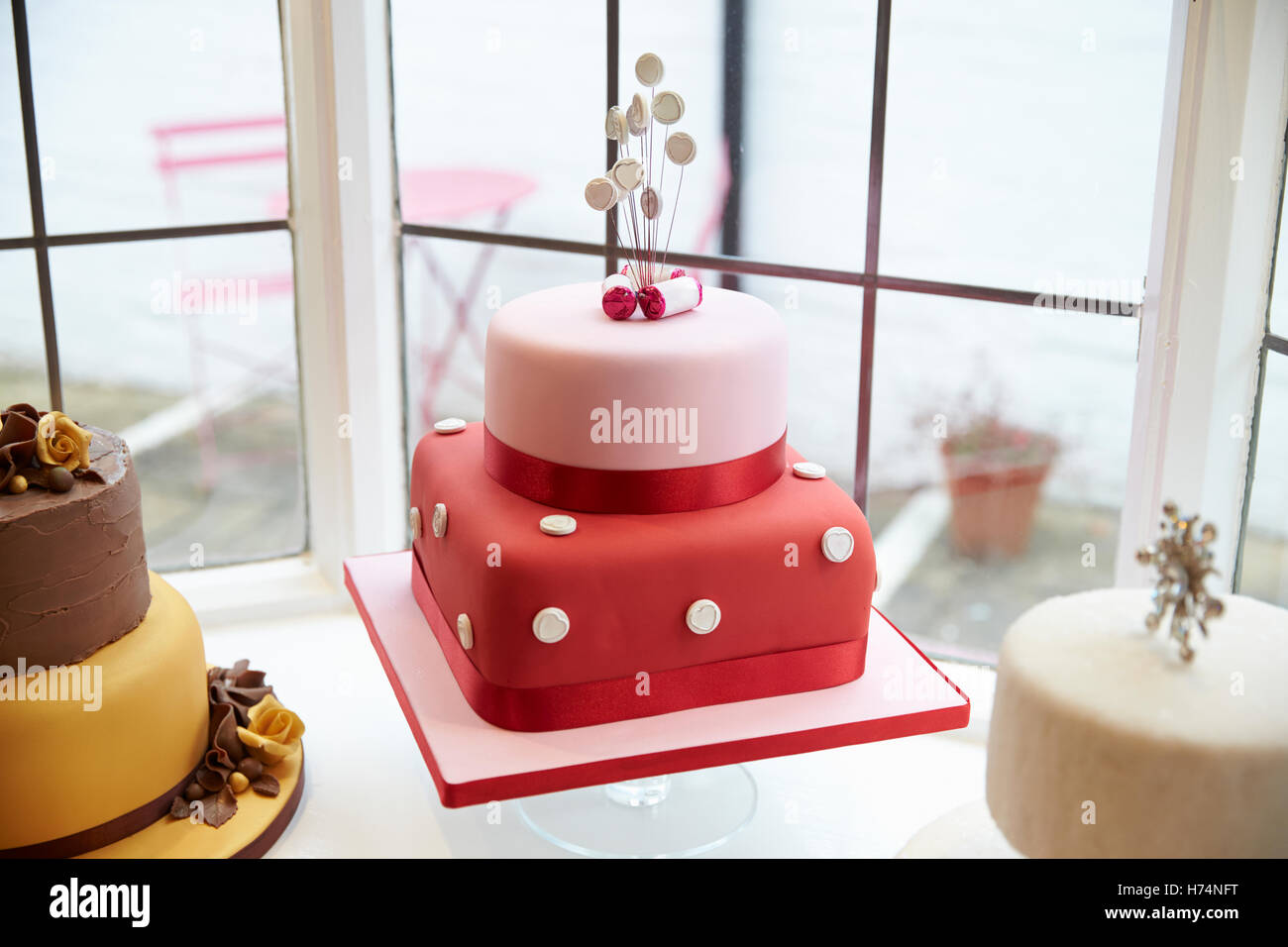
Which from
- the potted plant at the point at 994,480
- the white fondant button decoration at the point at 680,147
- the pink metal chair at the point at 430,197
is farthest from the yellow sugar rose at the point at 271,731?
the potted plant at the point at 994,480

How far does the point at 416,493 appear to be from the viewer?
6.77 ft

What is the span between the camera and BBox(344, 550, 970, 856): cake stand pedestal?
1681 millimetres

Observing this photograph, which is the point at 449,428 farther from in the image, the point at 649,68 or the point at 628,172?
the point at 649,68

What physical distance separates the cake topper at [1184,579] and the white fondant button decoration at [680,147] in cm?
83

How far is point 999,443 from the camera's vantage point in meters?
2.43

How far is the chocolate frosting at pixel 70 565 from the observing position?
177 centimetres

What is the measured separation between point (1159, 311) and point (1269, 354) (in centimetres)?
17

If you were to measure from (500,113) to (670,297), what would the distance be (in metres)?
0.93

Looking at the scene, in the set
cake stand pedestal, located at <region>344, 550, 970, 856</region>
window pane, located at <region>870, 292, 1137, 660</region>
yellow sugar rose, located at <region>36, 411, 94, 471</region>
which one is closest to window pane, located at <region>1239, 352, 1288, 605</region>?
window pane, located at <region>870, 292, 1137, 660</region>

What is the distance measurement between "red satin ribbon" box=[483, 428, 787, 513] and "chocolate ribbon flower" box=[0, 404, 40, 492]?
677 millimetres

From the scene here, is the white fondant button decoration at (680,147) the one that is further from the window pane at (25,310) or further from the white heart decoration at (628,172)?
the window pane at (25,310)

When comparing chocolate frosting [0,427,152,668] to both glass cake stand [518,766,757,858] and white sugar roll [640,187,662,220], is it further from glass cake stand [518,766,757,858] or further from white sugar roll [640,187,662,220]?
white sugar roll [640,187,662,220]

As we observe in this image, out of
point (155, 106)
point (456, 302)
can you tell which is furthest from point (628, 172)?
point (155, 106)
